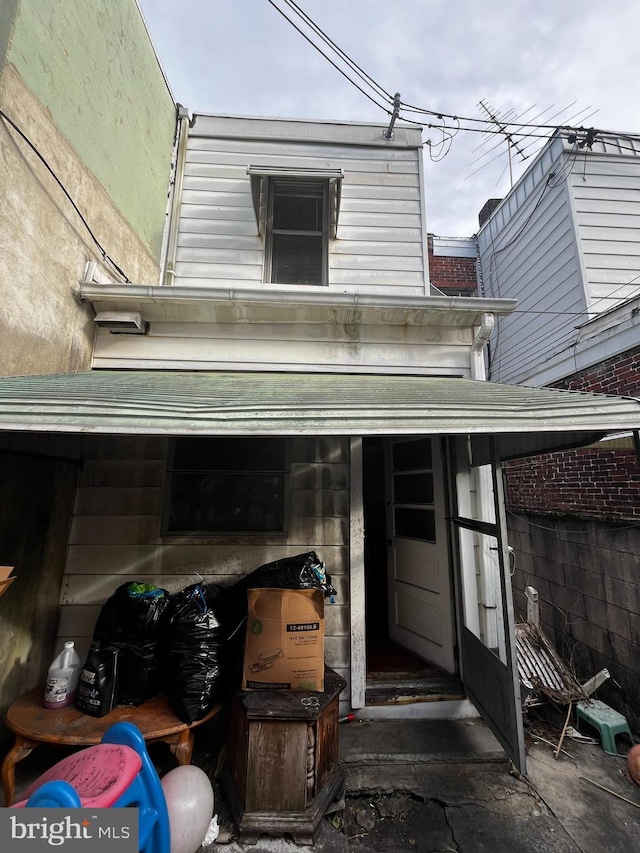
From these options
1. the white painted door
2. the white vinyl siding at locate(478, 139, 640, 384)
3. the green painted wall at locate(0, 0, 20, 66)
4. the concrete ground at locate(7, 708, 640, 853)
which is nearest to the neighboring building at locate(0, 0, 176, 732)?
the green painted wall at locate(0, 0, 20, 66)

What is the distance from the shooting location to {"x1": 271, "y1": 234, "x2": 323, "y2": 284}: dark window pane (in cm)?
409

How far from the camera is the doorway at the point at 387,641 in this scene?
9.87ft

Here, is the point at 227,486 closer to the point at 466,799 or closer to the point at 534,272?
the point at 466,799

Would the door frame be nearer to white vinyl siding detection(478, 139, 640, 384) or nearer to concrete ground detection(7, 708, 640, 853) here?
concrete ground detection(7, 708, 640, 853)

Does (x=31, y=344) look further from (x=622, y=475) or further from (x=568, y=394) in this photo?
(x=622, y=475)

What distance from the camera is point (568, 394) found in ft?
6.86

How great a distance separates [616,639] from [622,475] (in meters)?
1.61

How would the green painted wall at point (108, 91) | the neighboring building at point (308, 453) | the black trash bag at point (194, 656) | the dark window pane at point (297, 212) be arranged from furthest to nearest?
the dark window pane at point (297, 212) → the neighboring building at point (308, 453) → the green painted wall at point (108, 91) → the black trash bag at point (194, 656)

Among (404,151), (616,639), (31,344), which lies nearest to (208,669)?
(31,344)

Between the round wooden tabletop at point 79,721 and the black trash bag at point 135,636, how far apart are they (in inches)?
4.2

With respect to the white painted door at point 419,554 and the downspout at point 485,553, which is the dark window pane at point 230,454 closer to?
the white painted door at point 419,554

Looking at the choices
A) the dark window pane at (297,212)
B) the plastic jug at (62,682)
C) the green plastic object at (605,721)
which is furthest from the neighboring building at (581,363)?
the plastic jug at (62,682)

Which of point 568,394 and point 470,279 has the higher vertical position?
point 470,279

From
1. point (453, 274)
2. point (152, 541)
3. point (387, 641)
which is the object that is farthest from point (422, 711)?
point (453, 274)
